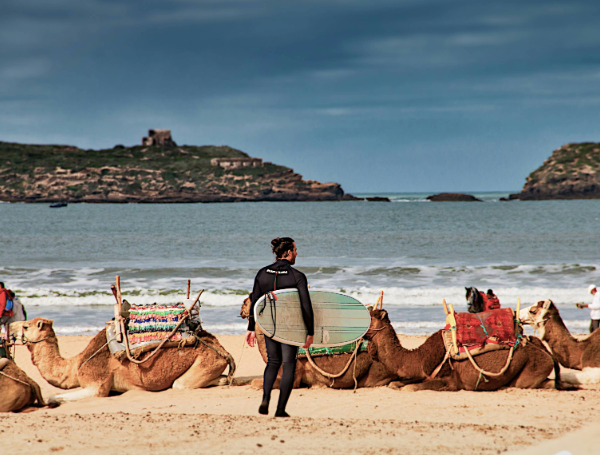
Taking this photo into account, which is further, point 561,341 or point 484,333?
point 561,341

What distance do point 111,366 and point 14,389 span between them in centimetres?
120

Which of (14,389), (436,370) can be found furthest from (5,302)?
(436,370)

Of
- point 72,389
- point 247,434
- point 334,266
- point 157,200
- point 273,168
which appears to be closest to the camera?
point 247,434

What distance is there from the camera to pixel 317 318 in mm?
6312

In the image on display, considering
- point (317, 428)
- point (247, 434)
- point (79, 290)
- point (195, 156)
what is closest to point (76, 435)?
point (247, 434)

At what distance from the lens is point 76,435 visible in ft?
17.0

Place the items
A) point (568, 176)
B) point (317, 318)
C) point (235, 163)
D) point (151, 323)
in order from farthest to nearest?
point (235, 163) < point (568, 176) < point (151, 323) < point (317, 318)

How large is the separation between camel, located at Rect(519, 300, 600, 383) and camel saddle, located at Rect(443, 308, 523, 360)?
1.15 feet

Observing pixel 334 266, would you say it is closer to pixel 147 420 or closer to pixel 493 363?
pixel 493 363

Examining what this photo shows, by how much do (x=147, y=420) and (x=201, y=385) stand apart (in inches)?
77.3

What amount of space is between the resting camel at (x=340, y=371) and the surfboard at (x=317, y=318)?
0.89 metres

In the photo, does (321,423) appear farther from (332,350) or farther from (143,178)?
(143,178)

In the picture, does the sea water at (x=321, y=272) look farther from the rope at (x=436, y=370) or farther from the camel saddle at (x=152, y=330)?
the camel saddle at (x=152, y=330)

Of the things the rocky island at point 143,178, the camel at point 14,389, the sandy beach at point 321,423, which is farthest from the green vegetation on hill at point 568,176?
the camel at point 14,389
